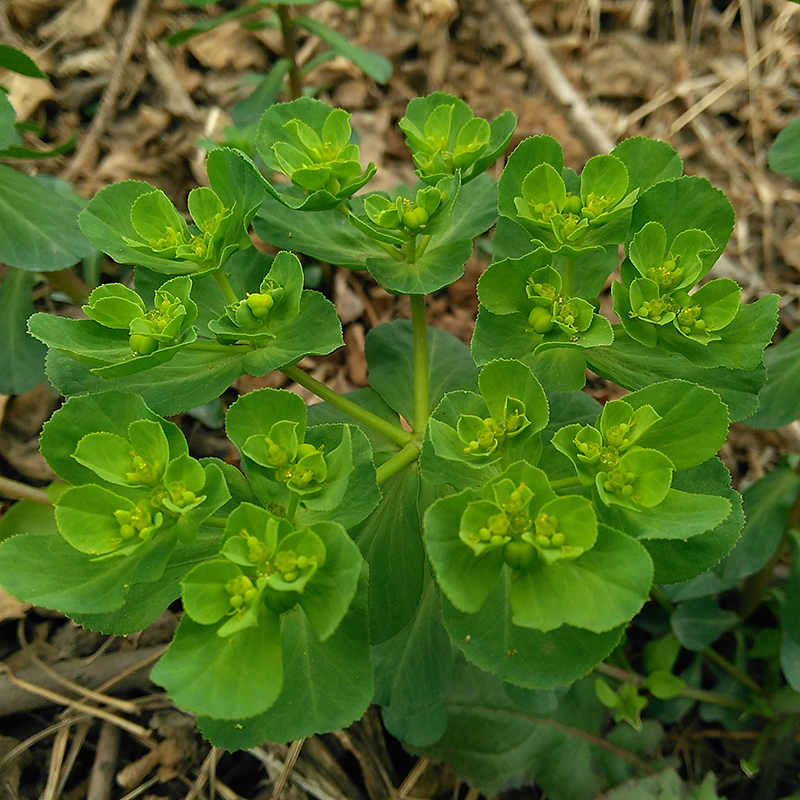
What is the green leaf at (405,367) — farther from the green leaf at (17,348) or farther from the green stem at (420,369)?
the green leaf at (17,348)

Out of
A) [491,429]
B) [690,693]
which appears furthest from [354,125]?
[690,693]

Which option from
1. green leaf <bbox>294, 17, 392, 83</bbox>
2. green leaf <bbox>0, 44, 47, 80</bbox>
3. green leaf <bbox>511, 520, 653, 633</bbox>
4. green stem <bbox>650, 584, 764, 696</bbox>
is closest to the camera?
green leaf <bbox>511, 520, 653, 633</bbox>

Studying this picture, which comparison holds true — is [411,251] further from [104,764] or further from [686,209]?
[104,764]

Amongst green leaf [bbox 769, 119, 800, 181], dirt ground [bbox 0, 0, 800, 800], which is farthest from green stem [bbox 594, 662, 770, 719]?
green leaf [bbox 769, 119, 800, 181]

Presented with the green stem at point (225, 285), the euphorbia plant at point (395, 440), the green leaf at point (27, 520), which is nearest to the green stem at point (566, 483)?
the euphorbia plant at point (395, 440)

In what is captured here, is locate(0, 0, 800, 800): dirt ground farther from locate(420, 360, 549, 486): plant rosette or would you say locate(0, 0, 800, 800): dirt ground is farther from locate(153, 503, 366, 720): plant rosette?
locate(420, 360, 549, 486): plant rosette
